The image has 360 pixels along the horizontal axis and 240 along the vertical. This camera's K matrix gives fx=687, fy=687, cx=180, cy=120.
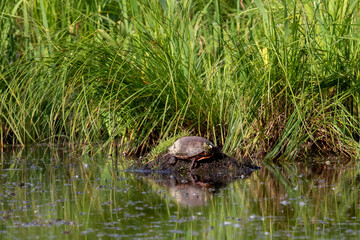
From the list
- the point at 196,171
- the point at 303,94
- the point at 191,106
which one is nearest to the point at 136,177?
the point at 196,171

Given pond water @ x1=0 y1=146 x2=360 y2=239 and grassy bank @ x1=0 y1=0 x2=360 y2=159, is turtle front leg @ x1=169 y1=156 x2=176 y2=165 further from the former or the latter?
grassy bank @ x1=0 y1=0 x2=360 y2=159

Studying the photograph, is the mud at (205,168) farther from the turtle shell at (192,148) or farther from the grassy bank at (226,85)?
the grassy bank at (226,85)

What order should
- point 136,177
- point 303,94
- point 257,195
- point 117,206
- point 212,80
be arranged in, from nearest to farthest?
point 117,206 < point 257,195 < point 136,177 < point 303,94 < point 212,80

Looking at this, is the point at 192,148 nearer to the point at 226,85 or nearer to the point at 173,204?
the point at 226,85

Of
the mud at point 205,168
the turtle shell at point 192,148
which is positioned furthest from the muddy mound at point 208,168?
the turtle shell at point 192,148

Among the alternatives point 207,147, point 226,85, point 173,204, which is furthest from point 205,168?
point 173,204

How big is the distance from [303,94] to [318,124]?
348 millimetres

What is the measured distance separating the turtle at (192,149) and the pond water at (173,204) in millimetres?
210

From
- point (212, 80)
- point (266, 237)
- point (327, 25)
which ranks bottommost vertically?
point (266, 237)

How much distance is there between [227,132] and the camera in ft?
20.9

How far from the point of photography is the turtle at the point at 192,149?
18.6 feet

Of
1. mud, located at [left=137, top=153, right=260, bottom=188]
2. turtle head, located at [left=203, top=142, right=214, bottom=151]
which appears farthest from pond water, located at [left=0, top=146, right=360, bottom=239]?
turtle head, located at [left=203, top=142, right=214, bottom=151]

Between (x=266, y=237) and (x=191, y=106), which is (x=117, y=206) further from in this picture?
(x=191, y=106)

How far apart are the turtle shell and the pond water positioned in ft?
0.73
